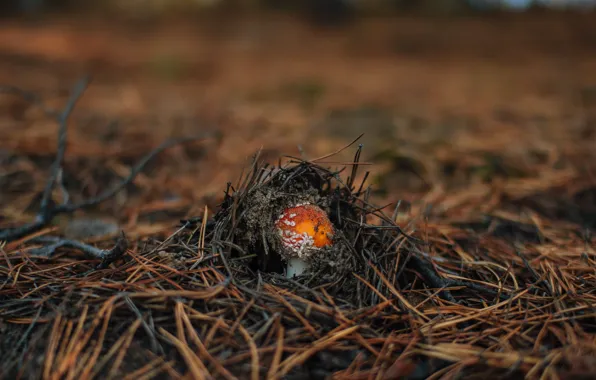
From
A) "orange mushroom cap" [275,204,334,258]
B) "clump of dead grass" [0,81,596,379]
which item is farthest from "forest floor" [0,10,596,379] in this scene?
"orange mushroom cap" [275,204,334,258]

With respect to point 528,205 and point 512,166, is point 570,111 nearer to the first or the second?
point 512,166

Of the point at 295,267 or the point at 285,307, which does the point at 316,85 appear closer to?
the point at 295,267

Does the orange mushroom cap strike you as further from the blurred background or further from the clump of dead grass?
the blurred background

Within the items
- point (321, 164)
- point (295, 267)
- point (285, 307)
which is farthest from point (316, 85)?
point (285, 307)

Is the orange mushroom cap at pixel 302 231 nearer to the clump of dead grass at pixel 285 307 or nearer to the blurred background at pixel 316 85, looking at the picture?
the clump of dead grass at pixel 285 307

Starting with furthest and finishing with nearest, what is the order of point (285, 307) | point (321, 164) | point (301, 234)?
point (321, 164) < point (301, 234) < point (285, 307)
